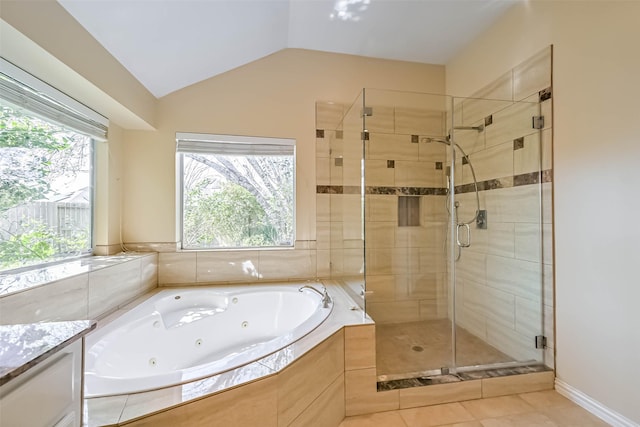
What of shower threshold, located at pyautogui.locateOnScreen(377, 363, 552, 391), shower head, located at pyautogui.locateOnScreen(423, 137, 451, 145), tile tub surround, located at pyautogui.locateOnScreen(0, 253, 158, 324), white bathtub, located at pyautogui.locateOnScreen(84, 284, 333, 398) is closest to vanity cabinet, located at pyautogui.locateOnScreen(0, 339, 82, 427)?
white bathtub, located at pyautogui.locateOnScreen(84, 284, 333, 398)

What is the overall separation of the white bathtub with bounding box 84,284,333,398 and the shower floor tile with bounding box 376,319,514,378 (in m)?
0.56

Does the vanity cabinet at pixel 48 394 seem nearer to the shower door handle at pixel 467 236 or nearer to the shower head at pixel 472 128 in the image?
the shower door handle at pixel 467 236

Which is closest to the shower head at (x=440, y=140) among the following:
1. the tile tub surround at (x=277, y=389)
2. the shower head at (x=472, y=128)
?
the shower head at (x=472, y=128)

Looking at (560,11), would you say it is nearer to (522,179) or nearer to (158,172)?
(522,179)

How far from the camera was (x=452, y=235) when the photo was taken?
2.47 metres

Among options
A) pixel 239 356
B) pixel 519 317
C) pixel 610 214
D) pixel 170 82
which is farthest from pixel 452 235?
pixel 170 82

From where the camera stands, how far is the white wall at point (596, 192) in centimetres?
144

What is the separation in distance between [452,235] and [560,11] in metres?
1.71

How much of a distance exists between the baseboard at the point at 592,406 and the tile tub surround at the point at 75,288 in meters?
3.00

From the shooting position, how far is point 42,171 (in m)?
1.71

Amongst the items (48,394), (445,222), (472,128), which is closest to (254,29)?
(472,128)

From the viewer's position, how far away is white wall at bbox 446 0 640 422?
56.8 inches

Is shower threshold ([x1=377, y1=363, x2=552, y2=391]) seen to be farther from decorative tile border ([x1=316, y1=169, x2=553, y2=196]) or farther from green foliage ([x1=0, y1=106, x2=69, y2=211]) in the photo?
green foliage ([x1=0, y1=106, x2=69, y2=211])

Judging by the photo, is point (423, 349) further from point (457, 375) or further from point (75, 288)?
point (75, 288)
